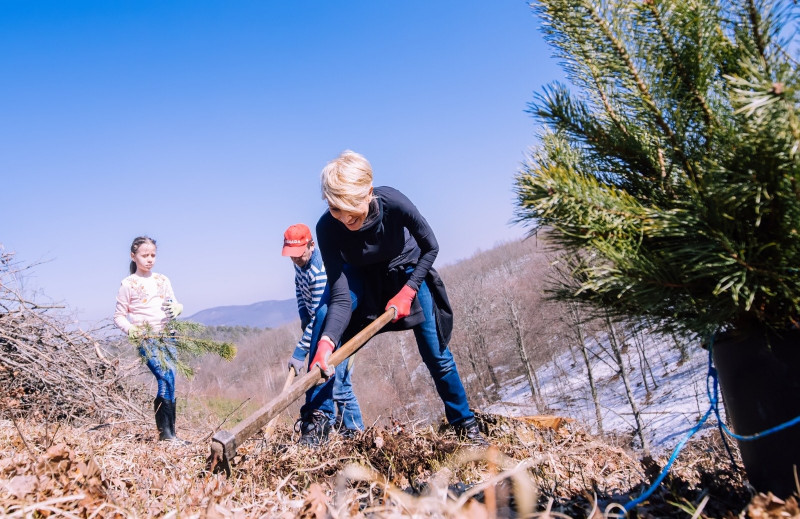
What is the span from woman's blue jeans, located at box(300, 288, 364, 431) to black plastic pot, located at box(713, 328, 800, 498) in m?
2.36

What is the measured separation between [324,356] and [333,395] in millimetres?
833

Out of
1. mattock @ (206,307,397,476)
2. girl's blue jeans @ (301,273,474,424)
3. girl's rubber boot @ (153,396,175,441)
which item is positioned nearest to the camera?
mattock @ (206,307,397,476)

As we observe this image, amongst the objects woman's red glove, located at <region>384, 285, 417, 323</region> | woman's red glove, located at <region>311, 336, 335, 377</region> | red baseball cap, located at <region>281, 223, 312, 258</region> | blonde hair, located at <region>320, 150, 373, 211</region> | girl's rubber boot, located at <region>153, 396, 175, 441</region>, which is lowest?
girl's rubber boot, located at <region>153, 396, 175, 441</region>

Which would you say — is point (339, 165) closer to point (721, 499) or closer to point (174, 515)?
point (174, 515)

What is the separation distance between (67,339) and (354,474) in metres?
→ 5.11

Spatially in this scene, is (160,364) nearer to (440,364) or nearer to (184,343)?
(184,343)

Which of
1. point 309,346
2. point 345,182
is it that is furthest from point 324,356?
point 309,346

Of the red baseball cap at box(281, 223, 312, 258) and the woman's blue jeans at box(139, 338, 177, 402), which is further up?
the red baseball cap at box(281, 223, 312, 258)

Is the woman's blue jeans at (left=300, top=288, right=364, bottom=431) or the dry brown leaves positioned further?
the woman's blue jeans at (left=300, top=288, right=364, bottom=431)

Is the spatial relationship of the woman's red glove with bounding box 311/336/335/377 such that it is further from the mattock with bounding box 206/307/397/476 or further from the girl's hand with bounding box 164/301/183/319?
the girl's hand with bounding box 164/301/183/319

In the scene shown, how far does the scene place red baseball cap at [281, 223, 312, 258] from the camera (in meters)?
3.87

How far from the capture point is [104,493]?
5.03 ft

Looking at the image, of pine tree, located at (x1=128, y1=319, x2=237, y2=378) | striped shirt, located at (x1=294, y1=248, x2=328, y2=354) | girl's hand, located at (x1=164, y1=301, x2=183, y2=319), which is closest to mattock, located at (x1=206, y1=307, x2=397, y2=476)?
striped shirt, located at (x1=294, y1=248, x2=328, y2=354)

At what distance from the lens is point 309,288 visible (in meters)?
3.96
